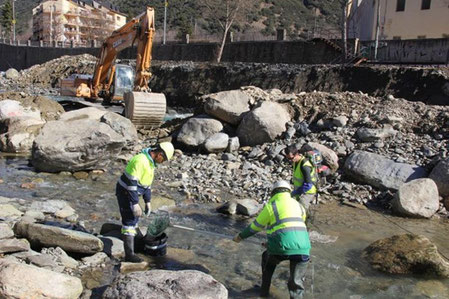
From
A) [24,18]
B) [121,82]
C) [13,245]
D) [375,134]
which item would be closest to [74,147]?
[13,245]

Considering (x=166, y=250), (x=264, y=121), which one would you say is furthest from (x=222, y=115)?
(x=166, y=250)

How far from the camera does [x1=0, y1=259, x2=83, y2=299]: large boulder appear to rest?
13.5 feet

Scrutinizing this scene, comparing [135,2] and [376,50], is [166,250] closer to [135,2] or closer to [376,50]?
[376,50]

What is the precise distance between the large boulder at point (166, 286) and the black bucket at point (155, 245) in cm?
173

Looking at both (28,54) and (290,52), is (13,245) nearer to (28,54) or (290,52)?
(290,52)

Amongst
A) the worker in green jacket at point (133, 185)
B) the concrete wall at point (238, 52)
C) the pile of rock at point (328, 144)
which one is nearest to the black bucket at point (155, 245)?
the worker in green jacket at point (133, 185)

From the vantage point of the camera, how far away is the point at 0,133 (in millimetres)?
13547

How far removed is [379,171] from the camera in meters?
10.1

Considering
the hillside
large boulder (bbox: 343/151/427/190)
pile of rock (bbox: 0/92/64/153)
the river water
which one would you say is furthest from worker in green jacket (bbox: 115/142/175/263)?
the hillside

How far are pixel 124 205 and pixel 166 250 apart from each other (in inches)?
39.7

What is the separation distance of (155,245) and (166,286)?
2.02 m

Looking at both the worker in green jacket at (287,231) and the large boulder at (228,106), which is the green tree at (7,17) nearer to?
the large boulder at (228,106)

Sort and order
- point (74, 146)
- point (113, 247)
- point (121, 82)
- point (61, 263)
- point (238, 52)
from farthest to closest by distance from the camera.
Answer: point (238, 52)
point (121, 82)
point (74, 146)
point (113, 247)
point (61, 263)

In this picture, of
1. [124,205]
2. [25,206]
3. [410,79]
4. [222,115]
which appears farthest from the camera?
[410,79]
